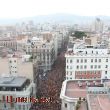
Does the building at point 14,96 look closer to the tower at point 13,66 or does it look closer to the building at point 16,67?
the building at point 16,67

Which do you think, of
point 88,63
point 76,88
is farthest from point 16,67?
point 76,88

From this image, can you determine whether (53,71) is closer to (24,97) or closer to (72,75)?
(72,75)

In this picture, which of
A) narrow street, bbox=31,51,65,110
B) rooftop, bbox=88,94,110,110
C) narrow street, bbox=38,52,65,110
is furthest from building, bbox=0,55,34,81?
rooftop, bbox=88,94,110,110

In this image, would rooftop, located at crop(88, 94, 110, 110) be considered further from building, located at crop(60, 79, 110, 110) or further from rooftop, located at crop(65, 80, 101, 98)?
rooftop, located at crop(65, 80, 101, 98)

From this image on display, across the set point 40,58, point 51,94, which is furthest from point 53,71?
point 51,94

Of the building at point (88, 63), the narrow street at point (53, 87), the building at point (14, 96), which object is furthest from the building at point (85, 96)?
the building at point (88, 63)

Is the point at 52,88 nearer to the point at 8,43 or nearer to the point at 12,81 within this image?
the point at 12,81
